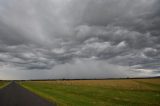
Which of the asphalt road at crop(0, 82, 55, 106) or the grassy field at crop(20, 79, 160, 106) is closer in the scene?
the asphalt road at crop(0, 82, 55, 106)

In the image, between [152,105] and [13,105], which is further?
[152,105]

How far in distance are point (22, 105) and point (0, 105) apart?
70.1 inches

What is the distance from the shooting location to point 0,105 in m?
15.8

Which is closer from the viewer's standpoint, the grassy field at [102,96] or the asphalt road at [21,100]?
the asphalt road at [21,100]

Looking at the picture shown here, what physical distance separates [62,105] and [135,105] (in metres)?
8.21

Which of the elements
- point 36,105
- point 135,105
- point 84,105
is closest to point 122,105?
point 135,105

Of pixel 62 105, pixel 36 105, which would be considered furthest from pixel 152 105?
pixel 36 105

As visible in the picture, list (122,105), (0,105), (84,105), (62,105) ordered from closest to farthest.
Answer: (0,105) → (62,105) → (84,105) → (122,105)

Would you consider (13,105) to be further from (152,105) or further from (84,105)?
(152,105)

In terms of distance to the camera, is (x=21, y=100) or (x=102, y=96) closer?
(x=21, y=100)

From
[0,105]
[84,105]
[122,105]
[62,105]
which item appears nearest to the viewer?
[0,105]

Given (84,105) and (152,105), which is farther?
(152,105)

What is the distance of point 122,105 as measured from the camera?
19.9 metres

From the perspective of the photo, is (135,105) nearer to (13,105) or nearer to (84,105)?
(84,105)
